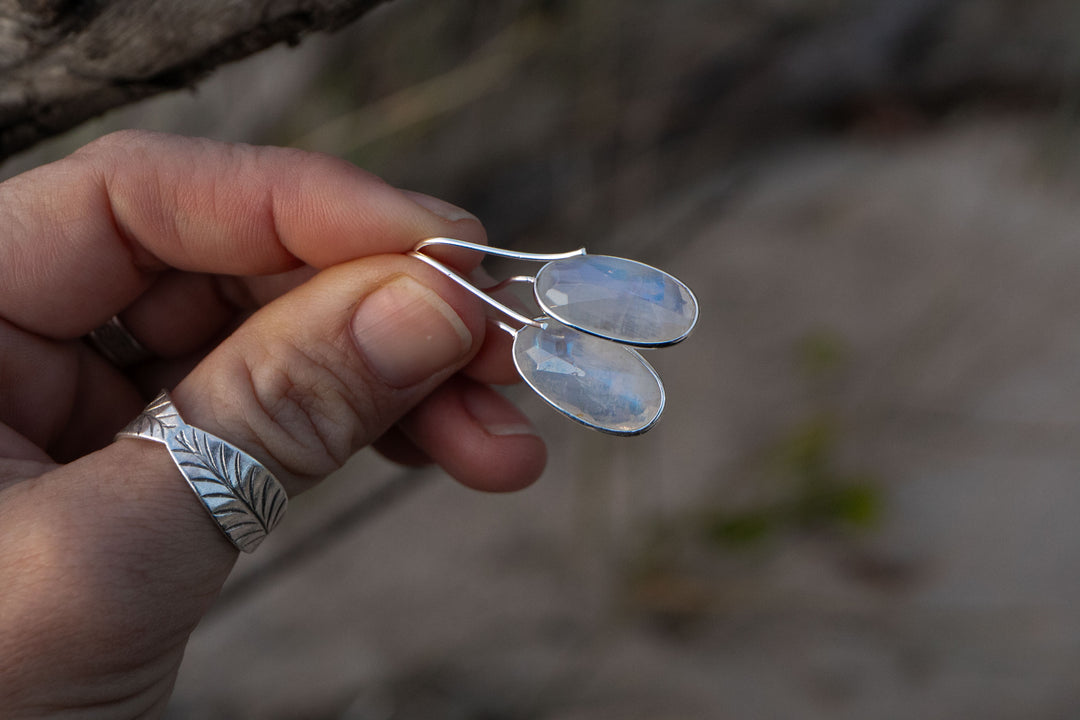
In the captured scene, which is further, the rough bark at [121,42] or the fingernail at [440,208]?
the fingernail at [440,208]

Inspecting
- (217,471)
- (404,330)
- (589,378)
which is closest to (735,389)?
(589,378)

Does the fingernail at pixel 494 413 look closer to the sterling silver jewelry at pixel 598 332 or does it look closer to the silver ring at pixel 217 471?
the sterling silver jewelry at pixel 598 332

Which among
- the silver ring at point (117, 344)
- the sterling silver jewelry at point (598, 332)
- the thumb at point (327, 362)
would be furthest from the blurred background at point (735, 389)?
the sterling silver jewelry at point (598, 332)

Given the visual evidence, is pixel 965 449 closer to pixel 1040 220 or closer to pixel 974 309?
pixel 974 309

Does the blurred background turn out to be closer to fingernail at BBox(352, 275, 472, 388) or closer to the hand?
the hand

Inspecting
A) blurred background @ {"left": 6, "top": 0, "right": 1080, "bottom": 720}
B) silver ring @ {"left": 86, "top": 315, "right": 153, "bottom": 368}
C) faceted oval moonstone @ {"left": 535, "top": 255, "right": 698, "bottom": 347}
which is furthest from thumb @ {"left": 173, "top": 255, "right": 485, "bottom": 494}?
blurred background @ {"left": 6, "top": 0, "right": 1080, "bottom": 720}
